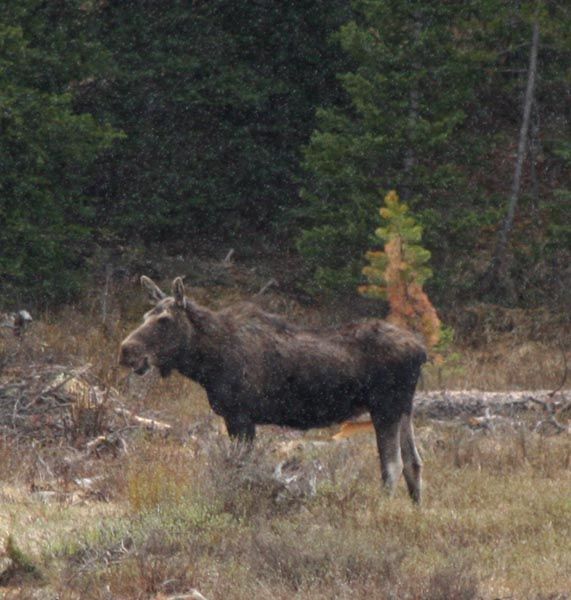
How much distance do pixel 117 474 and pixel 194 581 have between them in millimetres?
3939

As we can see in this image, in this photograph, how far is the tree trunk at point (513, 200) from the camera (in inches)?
921

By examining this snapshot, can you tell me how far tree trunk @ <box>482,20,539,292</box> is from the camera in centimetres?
2339

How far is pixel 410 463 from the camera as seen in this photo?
38.6ft

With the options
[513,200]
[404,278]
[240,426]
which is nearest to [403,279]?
[404,278]

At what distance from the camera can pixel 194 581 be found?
812 cm

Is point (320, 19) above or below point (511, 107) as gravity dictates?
above

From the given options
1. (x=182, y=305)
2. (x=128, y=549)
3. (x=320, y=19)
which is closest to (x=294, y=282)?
(x=320, y=19)

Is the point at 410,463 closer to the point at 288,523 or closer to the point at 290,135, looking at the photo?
the point at 288,523

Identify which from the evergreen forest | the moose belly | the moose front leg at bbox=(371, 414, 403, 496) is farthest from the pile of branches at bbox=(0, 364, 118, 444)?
the evergreen forest

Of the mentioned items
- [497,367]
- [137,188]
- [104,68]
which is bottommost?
[497,367]

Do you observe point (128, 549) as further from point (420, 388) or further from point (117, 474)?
point (420, 388)

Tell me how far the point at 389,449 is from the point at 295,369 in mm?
1060

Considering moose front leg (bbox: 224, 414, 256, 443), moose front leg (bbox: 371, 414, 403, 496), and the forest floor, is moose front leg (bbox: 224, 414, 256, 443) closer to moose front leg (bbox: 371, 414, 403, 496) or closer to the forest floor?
the forest floor

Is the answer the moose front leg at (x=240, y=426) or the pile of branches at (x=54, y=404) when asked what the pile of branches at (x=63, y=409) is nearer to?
the pile of branches at (x=54, y=404)
